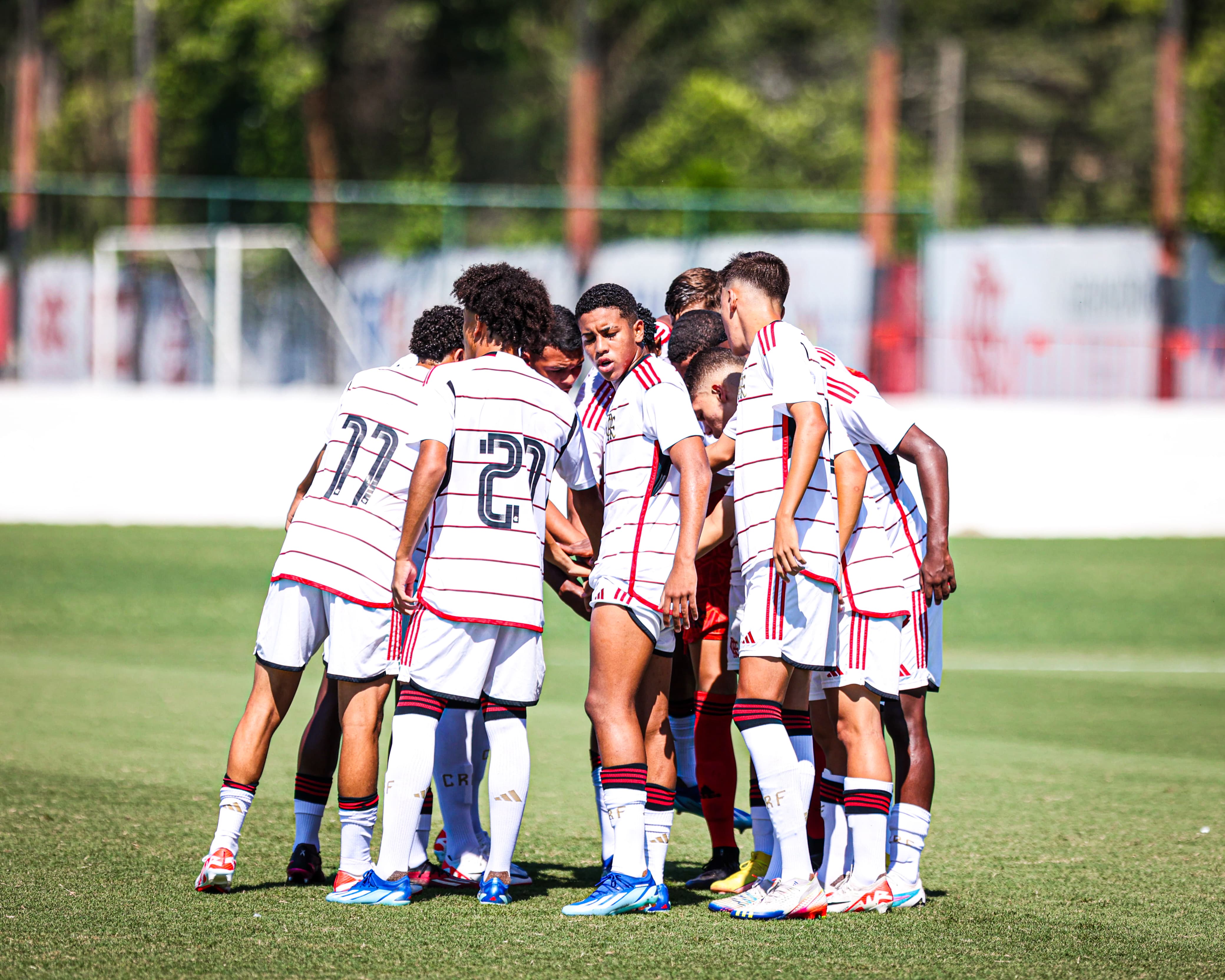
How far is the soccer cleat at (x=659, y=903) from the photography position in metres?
5.05

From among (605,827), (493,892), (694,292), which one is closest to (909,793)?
(605,827)

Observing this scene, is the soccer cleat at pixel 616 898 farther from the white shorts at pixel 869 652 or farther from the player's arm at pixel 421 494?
the player's arm at pixel 421 494

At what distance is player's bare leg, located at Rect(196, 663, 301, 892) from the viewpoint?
5.07m

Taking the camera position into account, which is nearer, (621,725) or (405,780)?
(405,780)

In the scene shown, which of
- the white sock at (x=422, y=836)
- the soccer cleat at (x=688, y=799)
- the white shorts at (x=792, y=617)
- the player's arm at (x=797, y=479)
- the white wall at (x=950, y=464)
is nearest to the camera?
the player's arm at (x=797, y=479)

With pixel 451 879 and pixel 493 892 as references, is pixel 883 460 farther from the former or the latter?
pixel 451 879

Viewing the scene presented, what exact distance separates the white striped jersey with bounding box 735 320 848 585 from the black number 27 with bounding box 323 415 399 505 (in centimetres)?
113

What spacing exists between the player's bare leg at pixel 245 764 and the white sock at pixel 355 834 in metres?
0.31

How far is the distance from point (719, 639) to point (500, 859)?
112cm

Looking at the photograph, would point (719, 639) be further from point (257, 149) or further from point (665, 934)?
point (257, 149)

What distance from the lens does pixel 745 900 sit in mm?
5051

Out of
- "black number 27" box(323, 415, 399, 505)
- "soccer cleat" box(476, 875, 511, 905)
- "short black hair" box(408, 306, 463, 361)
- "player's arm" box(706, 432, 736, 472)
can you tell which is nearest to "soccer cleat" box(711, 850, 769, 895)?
"soccer cleat" box(476, 875, 511, 905)

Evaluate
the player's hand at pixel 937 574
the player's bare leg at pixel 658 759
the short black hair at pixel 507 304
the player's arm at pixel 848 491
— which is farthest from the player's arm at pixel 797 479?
the short black hair at pixel 507 304

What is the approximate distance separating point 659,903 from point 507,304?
1.97m
